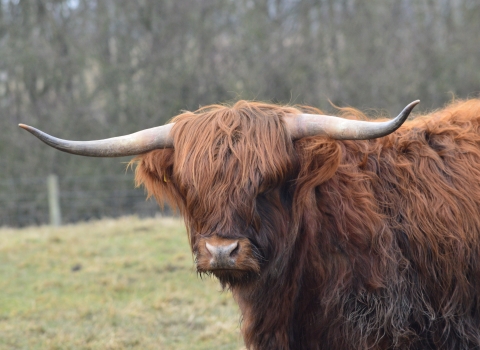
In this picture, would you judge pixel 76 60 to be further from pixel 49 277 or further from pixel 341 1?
pixel 49 277

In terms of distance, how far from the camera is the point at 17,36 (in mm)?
15867

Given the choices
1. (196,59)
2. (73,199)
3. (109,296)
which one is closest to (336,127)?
(109,296)

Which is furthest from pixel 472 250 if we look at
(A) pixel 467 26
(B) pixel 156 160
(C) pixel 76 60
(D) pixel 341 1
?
(A) pixel 467 26

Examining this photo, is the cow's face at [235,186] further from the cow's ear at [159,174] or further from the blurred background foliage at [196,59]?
the blurred background foliage at [196,59]

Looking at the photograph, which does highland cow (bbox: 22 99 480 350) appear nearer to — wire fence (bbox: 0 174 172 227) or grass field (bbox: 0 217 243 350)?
grass field (bbox: 0 217 243 350)

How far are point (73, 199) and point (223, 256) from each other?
13483 mm

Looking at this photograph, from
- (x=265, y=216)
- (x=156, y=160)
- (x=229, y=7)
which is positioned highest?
(x=229, y=7)

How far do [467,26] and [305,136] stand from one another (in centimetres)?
1728

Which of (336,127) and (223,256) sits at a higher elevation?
(336,127)

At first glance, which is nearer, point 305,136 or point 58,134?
point 305,136

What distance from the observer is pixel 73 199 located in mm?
15695

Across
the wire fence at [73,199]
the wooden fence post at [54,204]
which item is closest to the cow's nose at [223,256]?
the wooden fence post at [54,204]

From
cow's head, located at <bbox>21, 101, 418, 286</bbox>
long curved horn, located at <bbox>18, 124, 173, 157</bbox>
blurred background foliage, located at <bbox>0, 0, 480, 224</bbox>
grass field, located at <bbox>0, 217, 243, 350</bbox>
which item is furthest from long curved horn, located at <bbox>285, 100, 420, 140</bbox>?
blurred background foliage, located at <bbox>0, 0, 480, 224</bbox>

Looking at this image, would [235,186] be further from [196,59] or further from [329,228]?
[196,59]
